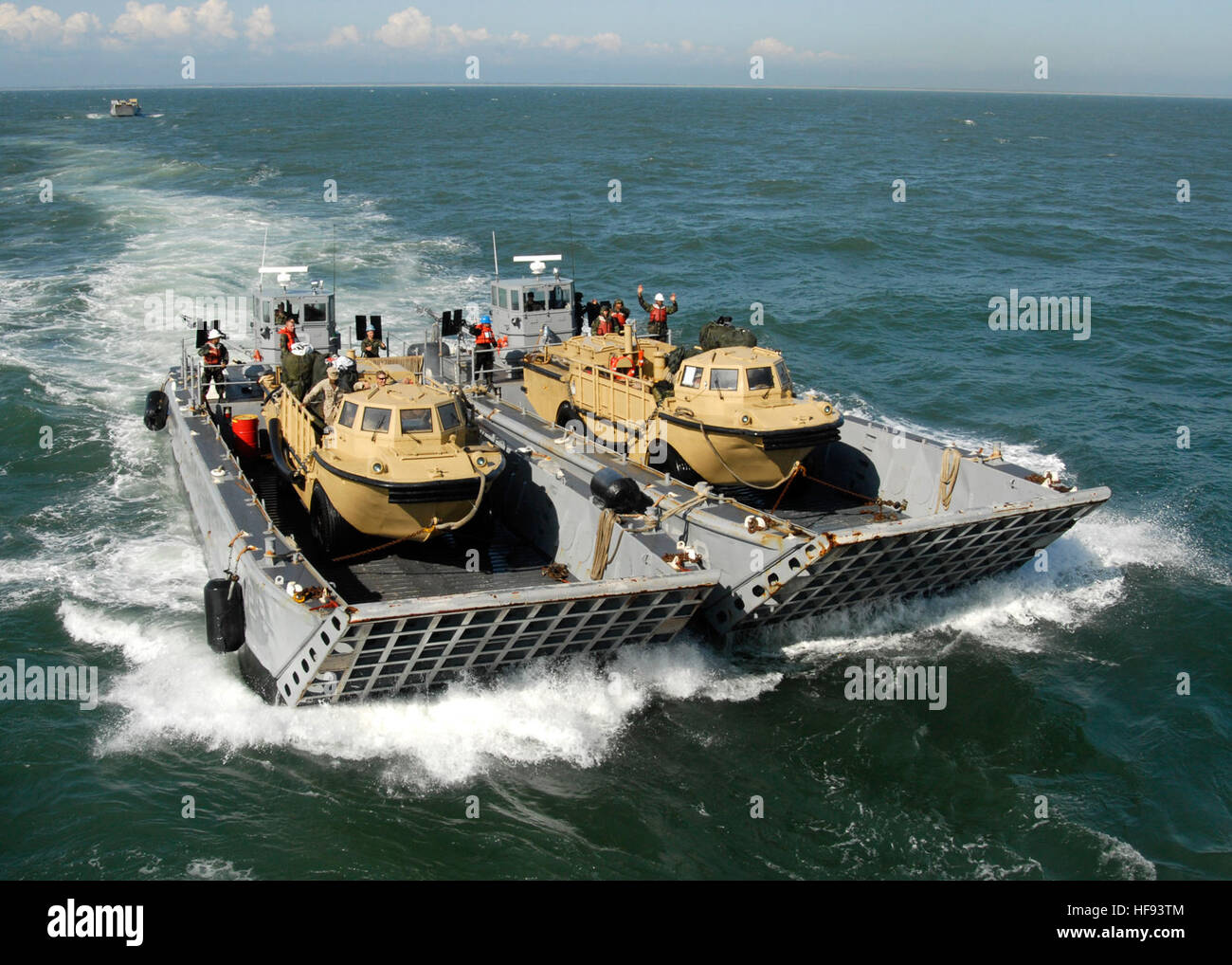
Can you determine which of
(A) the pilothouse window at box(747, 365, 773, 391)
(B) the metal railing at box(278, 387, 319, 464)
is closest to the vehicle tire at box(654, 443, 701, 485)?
(A) the pilothouse window at box(747, 365, 773, 391)

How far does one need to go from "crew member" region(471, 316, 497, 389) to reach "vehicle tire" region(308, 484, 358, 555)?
6557 millimetres

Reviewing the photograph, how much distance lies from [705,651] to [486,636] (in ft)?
11.7

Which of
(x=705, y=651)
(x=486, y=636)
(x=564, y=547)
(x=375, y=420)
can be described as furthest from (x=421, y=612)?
(x=705, y=651)

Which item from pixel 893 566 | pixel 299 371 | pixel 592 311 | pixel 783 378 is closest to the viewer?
pixel 893 566

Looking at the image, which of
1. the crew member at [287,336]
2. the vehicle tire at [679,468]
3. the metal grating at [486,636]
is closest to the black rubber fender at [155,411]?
the crew member at [287,336]

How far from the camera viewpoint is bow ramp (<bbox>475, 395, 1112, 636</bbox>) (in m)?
13.7

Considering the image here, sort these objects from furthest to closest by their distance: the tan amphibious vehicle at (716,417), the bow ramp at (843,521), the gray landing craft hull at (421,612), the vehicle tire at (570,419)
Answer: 1. the vehicle tire at (570,419)
2. the tan amphibious vehicle at (716,417)
3. the bow ramp at (843,521)
4. the gray landing craft hull at (421,612)

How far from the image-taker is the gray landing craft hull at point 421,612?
11.7m

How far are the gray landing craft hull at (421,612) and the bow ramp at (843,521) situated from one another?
543 millimetres

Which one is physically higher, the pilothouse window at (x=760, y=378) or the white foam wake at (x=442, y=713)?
the pilothouse window at (x=760, y=378)

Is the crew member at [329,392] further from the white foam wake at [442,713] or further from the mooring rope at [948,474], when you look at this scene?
the mooring rope at [948,474]

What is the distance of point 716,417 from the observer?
52.4 ft

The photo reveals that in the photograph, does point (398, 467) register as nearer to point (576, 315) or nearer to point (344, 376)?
point (344, 376)

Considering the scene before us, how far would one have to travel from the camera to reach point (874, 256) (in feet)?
139
